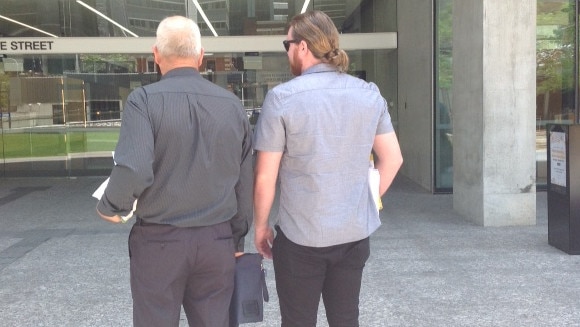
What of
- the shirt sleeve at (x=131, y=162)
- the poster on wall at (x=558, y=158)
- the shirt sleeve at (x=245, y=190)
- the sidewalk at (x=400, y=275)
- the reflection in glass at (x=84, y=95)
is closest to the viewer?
the shirt sleeve at (x=131, y=162)

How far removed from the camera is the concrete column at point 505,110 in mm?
8117

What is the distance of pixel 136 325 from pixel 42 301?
9.67ft

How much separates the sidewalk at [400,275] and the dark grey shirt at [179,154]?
2.27 m

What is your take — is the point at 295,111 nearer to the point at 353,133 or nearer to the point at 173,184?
the point at 353,133

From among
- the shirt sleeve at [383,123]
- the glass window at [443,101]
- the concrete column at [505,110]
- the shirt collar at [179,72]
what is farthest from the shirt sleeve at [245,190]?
the glass window at [443,101]

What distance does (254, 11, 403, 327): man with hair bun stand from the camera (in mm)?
2670

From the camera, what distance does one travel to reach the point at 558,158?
6793mm

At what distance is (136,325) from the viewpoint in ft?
8.79

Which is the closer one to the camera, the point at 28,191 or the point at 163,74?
the point at 163,74

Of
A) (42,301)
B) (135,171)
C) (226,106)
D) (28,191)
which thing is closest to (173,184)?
(135,171)

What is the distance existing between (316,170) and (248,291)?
589 millimetres

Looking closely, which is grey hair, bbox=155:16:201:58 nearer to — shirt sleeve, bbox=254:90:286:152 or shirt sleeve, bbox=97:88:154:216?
shirt sleeve, bbox=97:88:154:216

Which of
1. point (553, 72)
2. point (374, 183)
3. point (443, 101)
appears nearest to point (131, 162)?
point (374, 183)

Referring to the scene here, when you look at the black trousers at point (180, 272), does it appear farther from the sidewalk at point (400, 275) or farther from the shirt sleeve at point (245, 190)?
the sidewalk at point (400, 275)
